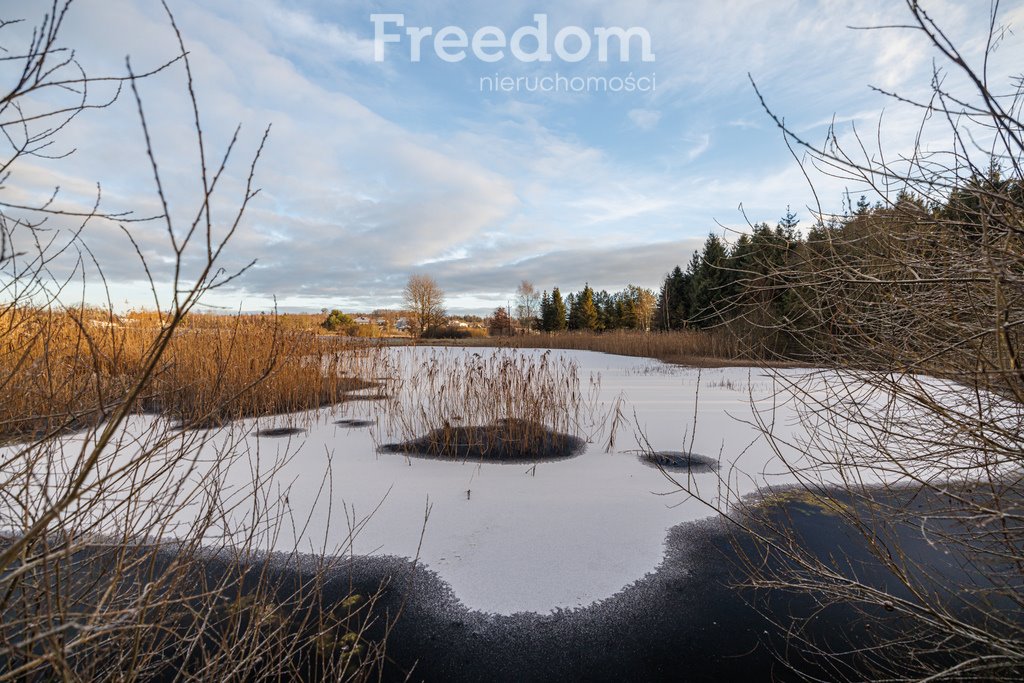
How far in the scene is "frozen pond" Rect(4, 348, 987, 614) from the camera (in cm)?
223

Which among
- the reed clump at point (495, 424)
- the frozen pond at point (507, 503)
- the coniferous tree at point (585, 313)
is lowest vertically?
the frozen pond at point (507, 503)

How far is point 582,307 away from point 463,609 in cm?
3448

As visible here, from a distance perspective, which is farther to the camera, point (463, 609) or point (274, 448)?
point (274, 448)

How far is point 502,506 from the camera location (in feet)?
10.1

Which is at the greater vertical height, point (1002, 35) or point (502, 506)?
point (1002, 35)

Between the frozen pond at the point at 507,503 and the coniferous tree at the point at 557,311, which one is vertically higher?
the coniferous tree at the point at 557,311

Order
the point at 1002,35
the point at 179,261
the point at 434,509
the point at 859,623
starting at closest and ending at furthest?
the point at 179,261 < the point at 1002,35 < the point at 859,623 < the point at 434,509

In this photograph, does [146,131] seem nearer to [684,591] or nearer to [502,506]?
[684,591]

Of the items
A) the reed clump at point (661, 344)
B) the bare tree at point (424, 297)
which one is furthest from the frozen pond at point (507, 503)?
the bare tree at point (424, 297)

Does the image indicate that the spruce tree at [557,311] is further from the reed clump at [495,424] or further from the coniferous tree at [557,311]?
the reed clump at [495,424]

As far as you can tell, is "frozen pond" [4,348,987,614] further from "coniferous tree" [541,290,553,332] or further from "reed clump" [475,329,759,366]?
"coniferous tree" [541,290,553,332]

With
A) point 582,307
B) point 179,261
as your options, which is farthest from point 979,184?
point 582,307

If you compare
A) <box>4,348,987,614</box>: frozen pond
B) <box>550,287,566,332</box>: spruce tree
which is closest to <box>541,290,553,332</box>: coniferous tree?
<box>550,287,566,332</box>: spruce tree

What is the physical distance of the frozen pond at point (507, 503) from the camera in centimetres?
223
